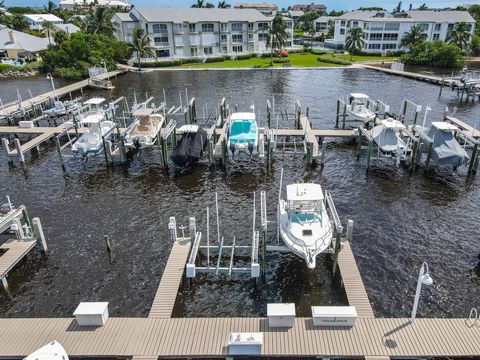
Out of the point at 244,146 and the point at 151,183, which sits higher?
the point at 244,146

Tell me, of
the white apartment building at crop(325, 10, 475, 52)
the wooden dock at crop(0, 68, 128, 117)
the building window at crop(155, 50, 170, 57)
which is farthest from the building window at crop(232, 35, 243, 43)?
the wooden dock at crop(0, 68, 128, 117)

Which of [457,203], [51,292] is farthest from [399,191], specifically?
[51,292]

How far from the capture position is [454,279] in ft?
72.6

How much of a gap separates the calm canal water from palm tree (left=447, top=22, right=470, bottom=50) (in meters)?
82.7

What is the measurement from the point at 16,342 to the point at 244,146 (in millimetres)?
23458

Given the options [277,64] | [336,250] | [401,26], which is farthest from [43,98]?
[401,26]

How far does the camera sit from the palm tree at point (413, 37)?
338 feet

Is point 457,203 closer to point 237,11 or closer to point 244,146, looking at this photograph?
point 244,146

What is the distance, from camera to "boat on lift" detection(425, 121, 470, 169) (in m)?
33.3

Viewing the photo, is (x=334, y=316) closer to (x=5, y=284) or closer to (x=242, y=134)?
(x=5, y=284)

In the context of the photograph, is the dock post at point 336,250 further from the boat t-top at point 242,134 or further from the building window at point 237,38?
the building window at point 237,38

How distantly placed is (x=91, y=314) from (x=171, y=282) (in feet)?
15.1

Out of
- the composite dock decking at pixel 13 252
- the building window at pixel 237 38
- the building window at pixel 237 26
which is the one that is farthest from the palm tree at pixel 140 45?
the composite dock decking at pixel 13 252

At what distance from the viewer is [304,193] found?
2355 cm
